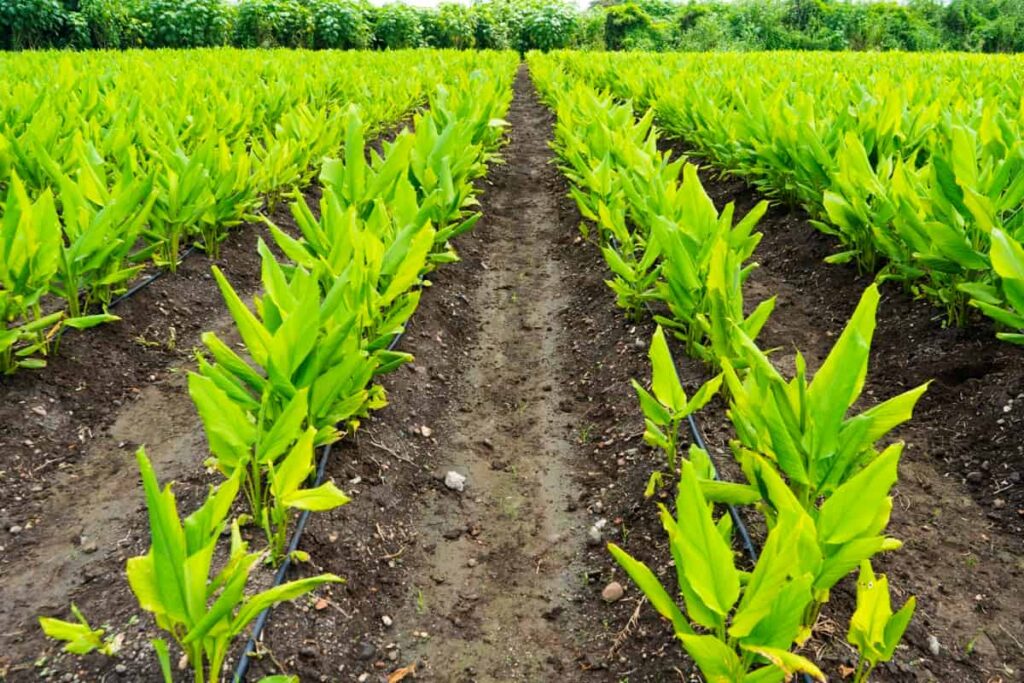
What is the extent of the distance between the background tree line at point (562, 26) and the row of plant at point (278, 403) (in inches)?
883

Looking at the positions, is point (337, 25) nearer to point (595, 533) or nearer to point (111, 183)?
point (111, 183)

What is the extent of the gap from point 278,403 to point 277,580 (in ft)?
1.56

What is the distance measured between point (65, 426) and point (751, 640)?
247 cm

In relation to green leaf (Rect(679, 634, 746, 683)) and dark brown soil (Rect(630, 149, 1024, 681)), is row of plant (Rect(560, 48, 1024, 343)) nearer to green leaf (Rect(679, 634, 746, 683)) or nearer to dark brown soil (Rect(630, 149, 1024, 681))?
dark brown soil (Rect(630, 149, 1024, 681))

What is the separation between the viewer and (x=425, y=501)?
2695 mm

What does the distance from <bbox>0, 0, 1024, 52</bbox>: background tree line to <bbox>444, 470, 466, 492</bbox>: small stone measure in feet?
→ 75.6

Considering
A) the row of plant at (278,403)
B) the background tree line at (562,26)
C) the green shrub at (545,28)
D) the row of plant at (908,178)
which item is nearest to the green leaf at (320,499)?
the row of plant at (278,403)

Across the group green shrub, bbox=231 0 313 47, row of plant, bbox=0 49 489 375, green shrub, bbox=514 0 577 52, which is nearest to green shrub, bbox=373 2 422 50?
green shrub, bbox=231 0 313 47

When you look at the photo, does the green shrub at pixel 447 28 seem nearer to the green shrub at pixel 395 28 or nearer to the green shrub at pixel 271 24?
the green shrub at pixel 395 28

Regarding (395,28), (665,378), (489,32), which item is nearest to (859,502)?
(665,378)

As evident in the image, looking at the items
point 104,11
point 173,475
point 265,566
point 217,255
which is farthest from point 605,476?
point 104,11

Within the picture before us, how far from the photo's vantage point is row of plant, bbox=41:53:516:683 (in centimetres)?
149

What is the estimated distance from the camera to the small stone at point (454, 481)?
278cm

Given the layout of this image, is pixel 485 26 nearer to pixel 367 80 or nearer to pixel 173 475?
pixel 367 80
